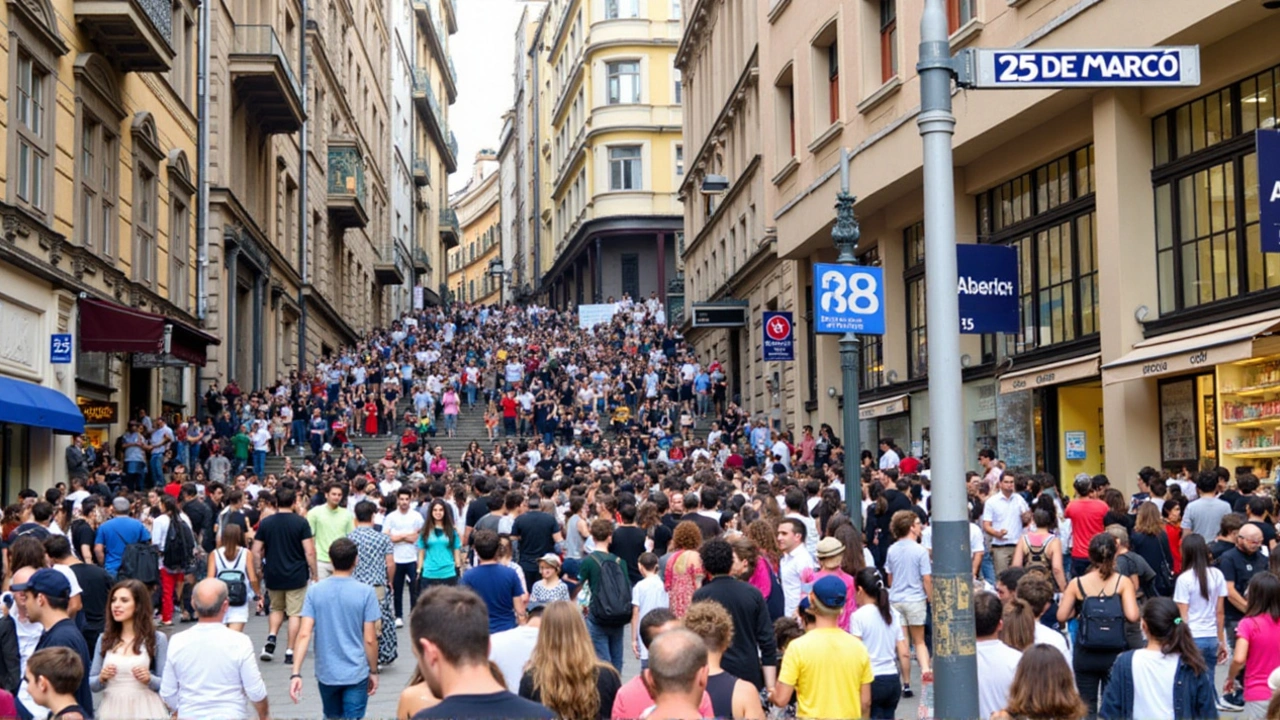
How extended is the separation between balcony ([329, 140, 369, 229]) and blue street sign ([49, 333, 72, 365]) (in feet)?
90.4

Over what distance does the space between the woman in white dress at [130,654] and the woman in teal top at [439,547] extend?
20.7 ft

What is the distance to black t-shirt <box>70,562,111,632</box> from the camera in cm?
1112

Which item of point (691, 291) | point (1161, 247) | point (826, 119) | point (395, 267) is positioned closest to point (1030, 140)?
point (1161, 247)

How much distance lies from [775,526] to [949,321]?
4699 mm

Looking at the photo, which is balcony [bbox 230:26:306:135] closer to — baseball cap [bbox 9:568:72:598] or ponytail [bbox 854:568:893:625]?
baseball cap [bbox 9:568:72:598]

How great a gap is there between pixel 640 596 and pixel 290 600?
5.28m

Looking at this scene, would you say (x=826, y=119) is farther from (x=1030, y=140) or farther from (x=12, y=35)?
(x=12, y=35)

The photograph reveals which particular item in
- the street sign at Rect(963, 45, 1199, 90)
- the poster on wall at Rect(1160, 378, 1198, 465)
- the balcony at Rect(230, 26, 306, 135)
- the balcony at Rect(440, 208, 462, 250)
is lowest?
the poster on wall at Rect(1160, 378, 1198, 465)

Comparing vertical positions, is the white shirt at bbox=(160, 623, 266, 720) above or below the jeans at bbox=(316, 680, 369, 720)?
above

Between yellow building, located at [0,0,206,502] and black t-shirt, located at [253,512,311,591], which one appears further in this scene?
yellow building, located at [0,0,206,502]

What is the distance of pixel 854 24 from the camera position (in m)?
27.6

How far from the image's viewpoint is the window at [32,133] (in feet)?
70.8

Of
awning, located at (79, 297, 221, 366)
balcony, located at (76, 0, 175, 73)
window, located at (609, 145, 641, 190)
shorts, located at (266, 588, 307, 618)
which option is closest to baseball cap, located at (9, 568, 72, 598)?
shorts, located at (266, 588, 307, 618)

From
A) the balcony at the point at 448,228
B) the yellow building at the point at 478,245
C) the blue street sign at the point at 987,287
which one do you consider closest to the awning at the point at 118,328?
the blue street sign at the point at 987,287
